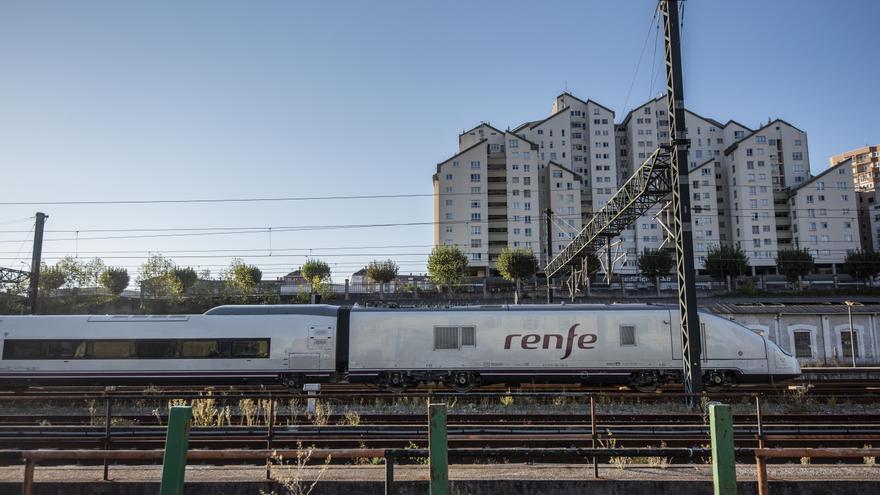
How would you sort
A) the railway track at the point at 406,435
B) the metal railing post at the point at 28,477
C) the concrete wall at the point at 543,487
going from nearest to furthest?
1. the metal railing post at the point at 28,477
2. the concrete wall at the point at 543,487
3. the railway track at the point at 406,435

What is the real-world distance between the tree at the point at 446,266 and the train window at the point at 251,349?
1355 inches

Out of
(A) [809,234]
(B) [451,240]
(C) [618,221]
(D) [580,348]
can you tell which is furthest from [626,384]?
(A) [809,234]

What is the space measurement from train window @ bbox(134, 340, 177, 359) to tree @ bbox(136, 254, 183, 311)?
30017mm

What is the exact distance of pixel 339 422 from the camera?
1371 centimetres

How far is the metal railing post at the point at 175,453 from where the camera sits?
15.5ft

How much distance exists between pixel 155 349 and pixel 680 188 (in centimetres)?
1675

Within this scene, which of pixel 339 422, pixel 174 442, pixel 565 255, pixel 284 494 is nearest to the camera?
pixel 174 442

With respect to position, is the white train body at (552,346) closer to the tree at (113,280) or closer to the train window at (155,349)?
the train window at (155,349)

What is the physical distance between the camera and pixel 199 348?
18.9 meters

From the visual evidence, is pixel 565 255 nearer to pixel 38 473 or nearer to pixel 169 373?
pixel 169 373

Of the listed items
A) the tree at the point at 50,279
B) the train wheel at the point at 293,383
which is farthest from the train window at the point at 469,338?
the tree at the point at 50,279

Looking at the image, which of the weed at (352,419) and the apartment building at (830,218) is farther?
the apartment building at (830,218)

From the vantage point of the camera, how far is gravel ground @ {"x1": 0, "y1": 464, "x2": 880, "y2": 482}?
7426 millimetres

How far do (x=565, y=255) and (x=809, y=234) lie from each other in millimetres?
64755
